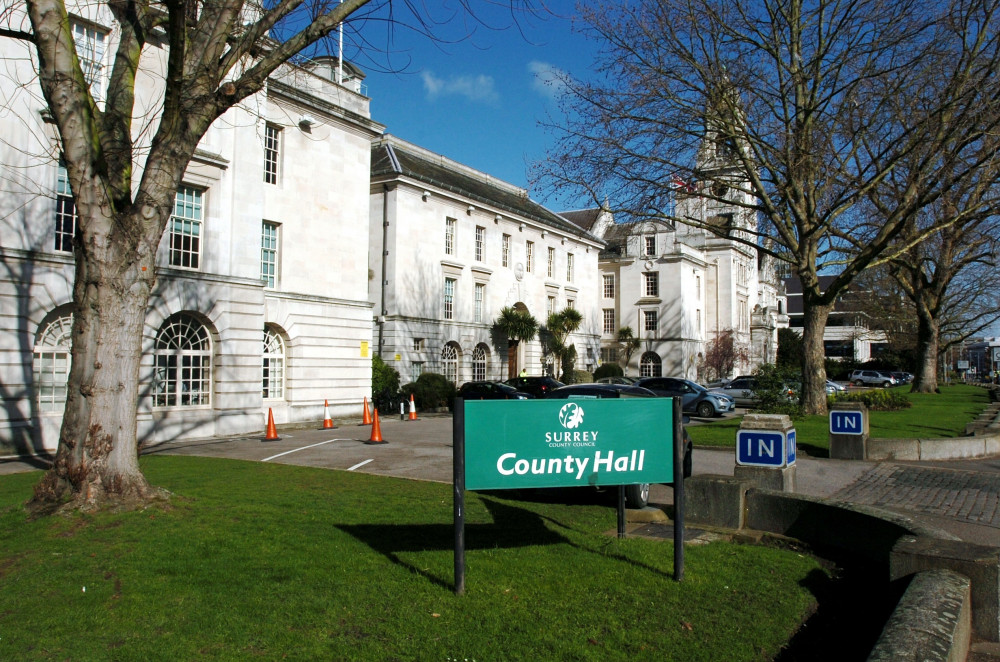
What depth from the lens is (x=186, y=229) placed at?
21.7 meters

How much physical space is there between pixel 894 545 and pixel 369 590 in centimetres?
412

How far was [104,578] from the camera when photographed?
18.9 feet

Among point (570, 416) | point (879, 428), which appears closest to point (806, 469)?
point (879, 428)

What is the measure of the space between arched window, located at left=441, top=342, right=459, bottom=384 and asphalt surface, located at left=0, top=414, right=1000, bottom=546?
17348 mm

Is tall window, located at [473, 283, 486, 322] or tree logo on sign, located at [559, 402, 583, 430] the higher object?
tall window, located at [473, 283, 486, 322]

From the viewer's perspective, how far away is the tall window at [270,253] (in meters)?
26.8

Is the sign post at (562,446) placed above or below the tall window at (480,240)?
below

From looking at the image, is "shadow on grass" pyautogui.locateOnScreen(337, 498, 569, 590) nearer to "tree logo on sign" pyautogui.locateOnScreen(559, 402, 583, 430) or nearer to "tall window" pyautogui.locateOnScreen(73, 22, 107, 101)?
"tree logo on sign" pyautogui.locateOnScreen(559, 402, 583, 430)

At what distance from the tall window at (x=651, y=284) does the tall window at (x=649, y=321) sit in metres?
1.54

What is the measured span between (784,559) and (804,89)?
59.5 feet

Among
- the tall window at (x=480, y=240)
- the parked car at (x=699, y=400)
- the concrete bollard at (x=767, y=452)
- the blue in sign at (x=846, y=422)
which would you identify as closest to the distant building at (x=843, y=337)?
the tall window at (x=480, y=240)

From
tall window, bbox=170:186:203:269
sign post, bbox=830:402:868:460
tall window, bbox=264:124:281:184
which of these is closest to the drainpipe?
tall window, bbox=264:124:281:184

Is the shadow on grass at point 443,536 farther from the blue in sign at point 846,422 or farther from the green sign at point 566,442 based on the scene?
the blue in sign at point 846,422

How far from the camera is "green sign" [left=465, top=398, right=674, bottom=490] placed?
5.56 m
